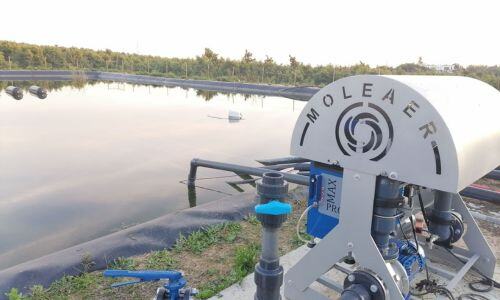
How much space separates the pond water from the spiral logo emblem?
11.9 ft

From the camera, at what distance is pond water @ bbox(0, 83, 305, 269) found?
5082mm

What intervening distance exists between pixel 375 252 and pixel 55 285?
102 inches

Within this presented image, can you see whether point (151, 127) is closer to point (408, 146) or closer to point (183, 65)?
point (408, 146)

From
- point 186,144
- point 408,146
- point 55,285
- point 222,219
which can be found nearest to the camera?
point 408,146

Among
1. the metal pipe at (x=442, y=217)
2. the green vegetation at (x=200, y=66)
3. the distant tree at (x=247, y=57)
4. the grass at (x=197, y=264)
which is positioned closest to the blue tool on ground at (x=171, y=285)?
the grass at (x=197, y=264)

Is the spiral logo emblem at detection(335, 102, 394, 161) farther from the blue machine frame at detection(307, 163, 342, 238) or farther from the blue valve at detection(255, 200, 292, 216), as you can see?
the blue valve at detection(255, 200, 292, 216)

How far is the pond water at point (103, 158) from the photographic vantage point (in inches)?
200

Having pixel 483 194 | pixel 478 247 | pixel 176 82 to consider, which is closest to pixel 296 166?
pixel 483 194

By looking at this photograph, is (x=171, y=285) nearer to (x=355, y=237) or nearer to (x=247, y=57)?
(x=355, y=237)

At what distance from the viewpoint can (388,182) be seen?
2287mm

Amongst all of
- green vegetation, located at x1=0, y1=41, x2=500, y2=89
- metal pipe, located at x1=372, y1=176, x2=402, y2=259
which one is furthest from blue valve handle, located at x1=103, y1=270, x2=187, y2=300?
green vegetation, located at x1=0, y1=41, x2=500, y2=89

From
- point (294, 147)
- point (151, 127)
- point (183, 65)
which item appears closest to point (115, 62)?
point (183, 65)

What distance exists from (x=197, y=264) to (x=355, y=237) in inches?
68.7

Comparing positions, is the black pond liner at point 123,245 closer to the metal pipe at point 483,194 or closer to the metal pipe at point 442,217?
the metal pipe at point 442,217
